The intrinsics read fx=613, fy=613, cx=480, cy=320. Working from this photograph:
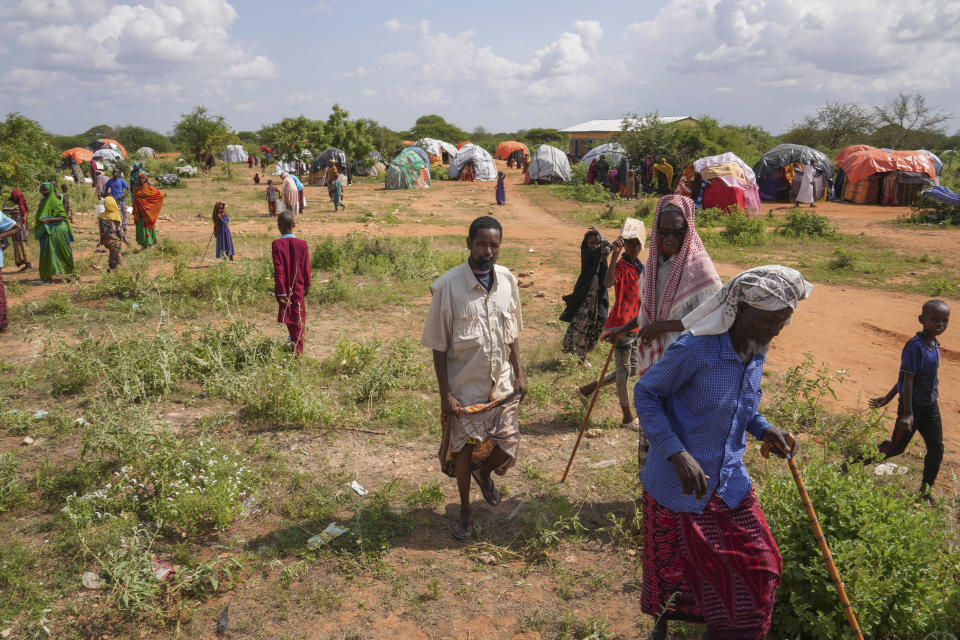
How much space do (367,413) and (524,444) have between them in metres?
1.35

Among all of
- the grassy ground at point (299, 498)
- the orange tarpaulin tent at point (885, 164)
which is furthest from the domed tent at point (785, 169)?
the grassy ground at point (299, 498)

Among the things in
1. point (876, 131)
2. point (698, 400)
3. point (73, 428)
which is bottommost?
point (73, 428)

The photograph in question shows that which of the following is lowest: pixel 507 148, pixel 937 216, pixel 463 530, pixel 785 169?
pixel 463 530

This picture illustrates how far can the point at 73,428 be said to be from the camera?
4688 millimetres

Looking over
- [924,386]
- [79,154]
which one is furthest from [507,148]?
[924,386]

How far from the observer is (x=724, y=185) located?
1755 centimetres

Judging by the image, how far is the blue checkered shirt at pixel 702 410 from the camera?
217 centimetres

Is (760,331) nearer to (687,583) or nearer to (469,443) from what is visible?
(687,583)

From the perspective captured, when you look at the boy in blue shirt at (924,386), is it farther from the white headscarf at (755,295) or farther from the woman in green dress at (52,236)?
the woman in green dress at (52,236)

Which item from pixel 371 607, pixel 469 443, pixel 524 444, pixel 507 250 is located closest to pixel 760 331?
pixel 469 443

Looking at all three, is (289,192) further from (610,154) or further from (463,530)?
(610,154)

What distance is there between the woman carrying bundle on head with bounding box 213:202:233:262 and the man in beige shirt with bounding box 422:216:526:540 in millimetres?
8455

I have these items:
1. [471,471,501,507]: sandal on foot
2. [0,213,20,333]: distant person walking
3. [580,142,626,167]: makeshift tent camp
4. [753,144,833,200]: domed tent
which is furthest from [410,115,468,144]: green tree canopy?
[471,471,501,507]: sandal on foot

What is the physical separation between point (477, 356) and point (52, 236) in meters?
8.76
